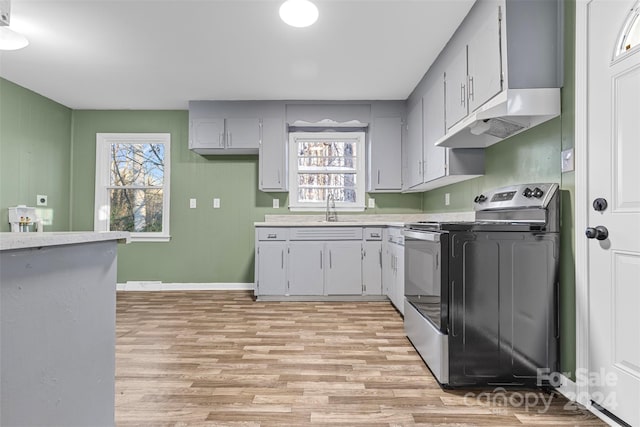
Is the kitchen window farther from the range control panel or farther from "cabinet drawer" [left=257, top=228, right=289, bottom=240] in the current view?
the range control panel

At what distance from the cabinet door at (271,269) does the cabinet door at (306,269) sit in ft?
0.29

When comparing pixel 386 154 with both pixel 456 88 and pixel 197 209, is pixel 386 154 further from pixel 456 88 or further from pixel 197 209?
pixel 197 209

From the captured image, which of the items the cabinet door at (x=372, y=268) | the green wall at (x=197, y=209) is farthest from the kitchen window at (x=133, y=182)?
the cabinet door at (x=372, y=268)

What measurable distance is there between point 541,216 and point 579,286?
39 centimetres

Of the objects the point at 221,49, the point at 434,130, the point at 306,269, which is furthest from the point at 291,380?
the point at 221,49

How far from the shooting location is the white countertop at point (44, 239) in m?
0.86

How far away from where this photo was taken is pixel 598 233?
1650 millimetres

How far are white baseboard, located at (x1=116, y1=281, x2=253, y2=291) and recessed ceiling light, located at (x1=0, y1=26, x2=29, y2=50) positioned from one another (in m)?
2.95

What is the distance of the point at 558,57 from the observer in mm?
1939

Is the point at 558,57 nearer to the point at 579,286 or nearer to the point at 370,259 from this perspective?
the point at 579,286

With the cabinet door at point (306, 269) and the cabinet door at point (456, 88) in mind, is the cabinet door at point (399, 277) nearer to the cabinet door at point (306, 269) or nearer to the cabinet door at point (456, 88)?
the cabinet door at point (306, 269)

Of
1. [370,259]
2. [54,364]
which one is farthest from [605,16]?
[370,259]

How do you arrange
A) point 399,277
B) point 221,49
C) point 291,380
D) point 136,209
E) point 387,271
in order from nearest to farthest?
point 291,380
point 221,49
point 399,277
point 387,271
point 136,209

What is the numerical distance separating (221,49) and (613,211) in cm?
289
